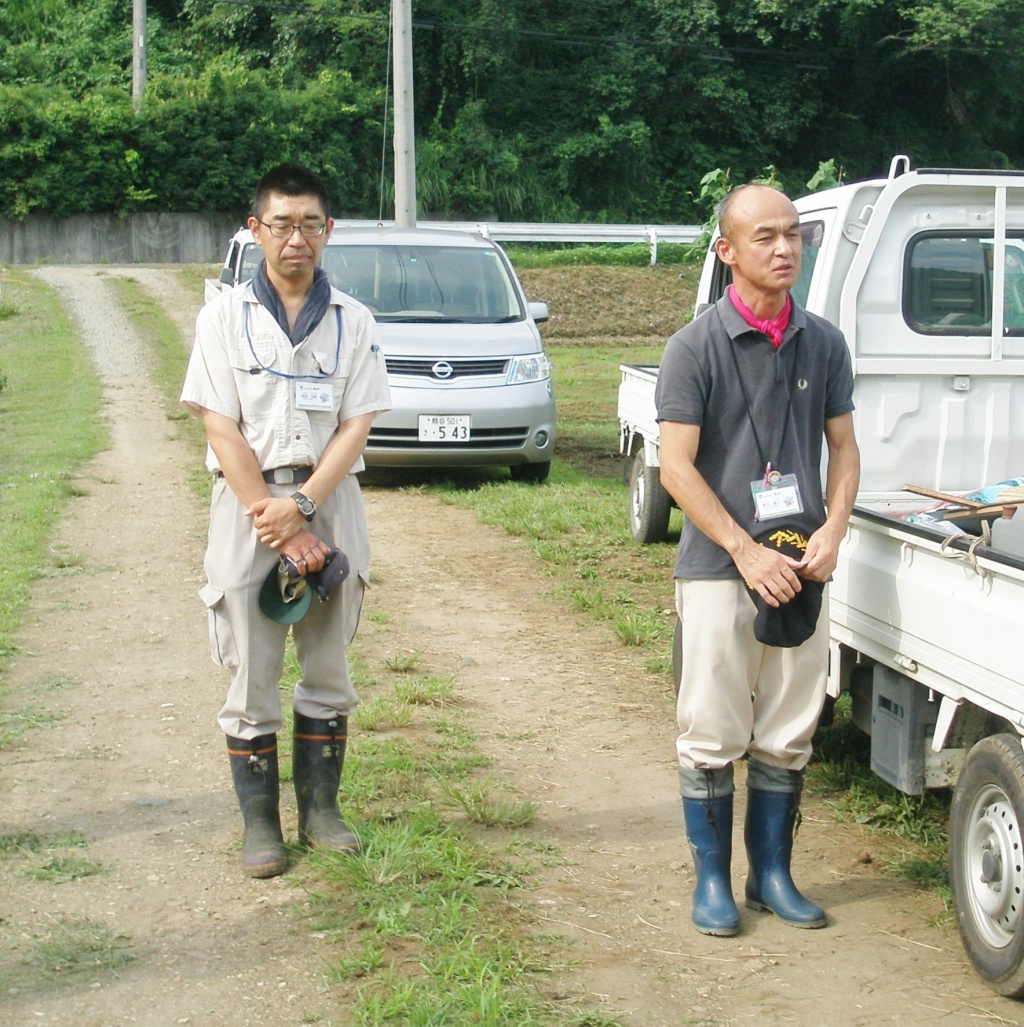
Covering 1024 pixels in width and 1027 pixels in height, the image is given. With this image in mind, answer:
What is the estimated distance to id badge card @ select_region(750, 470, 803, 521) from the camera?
12.3ft

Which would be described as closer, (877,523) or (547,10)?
(877,523)

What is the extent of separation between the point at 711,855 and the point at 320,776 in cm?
119

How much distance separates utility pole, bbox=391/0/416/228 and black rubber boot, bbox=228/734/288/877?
14111 millimetres

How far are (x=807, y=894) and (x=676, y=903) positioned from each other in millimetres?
400

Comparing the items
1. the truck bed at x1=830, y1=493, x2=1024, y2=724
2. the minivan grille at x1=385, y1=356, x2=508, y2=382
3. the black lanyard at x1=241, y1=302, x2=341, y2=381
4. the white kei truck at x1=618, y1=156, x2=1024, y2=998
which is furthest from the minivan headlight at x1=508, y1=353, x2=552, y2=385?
the black lanyard at x1=241, y1=302, x2=341, y2=381

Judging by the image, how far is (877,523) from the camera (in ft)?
13.9

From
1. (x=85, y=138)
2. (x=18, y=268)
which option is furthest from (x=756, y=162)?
(x=18, y=268)

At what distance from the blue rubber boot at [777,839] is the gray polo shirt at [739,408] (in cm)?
62

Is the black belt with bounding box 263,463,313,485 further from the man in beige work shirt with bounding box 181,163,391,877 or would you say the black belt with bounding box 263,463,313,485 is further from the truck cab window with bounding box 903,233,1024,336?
the truck cab window with bounding box 903,233,1024,336

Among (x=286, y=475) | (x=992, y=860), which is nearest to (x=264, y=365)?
(x=286, y=475)

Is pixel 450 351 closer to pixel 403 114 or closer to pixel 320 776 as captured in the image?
pixel 320 776

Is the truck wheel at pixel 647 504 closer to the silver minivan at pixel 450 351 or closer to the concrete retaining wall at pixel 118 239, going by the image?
the silver minivan at pixel 450 351

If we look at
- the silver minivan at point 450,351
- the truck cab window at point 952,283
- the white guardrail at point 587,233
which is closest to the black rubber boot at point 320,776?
the truck cab window at point 952,283

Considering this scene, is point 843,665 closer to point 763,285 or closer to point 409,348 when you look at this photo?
point 763,285
